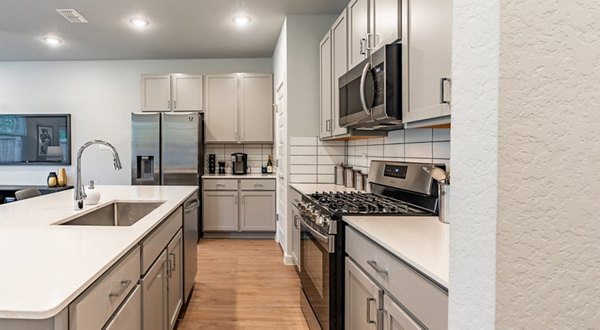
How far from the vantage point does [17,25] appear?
3828 millimetres

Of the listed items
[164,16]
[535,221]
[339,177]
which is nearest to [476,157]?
[535,221]

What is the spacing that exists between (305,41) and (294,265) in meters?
2.24

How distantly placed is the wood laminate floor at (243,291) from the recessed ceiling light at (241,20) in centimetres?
249

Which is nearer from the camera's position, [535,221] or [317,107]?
[535,221]

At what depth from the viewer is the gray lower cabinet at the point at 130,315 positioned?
4.01 feet

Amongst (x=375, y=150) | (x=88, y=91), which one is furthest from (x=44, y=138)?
(x=375, y=150)

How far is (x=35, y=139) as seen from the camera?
526cm

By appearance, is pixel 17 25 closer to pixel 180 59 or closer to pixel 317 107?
pixel 180 59

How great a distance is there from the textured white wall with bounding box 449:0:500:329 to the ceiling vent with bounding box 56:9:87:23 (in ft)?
12.9

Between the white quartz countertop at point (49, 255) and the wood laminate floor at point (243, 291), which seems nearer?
the white quartz countertop at point (49, 255)

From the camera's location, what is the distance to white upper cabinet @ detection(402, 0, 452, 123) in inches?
53.6

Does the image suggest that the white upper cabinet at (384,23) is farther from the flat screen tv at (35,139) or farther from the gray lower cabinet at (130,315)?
the flat screen tv at (35,139)

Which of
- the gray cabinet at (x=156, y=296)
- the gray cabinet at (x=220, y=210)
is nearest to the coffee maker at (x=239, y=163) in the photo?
the gray cabinet at (x=220, y=210)

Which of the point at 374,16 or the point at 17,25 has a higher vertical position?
the point at 17,25
